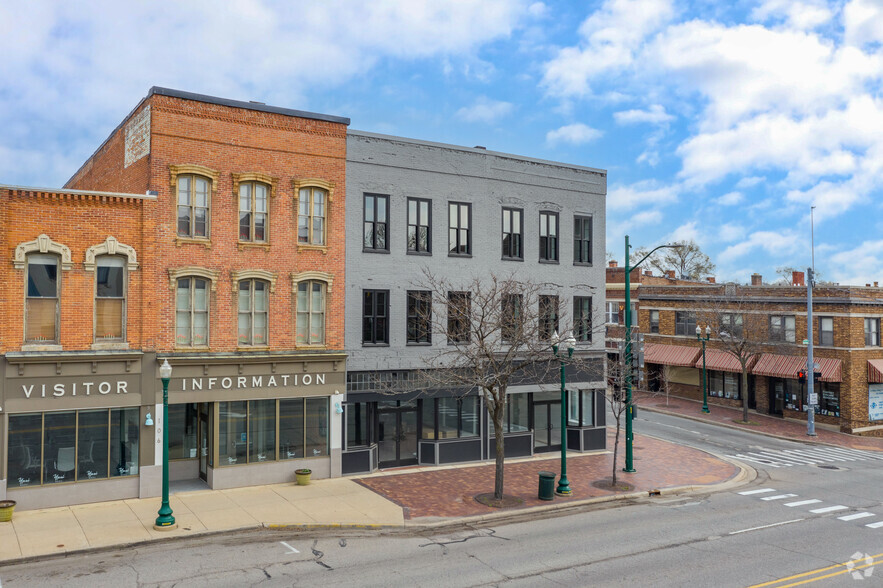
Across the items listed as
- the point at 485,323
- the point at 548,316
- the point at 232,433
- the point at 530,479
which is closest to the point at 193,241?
the point at 232,433

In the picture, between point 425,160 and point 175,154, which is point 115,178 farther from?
point 425,160

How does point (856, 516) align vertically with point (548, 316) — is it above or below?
below

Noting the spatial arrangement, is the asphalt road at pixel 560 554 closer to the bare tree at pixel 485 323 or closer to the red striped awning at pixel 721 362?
the bare tree at pixel 485 323

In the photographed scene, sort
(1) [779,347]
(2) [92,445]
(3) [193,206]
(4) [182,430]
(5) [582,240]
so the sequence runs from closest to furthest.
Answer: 1. (2) [92,445]
2. (3) [193,206]
3. (4) [182,430]
4. (5) [582,240]
5. (1) [779,347]

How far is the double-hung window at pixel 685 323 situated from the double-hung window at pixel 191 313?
1419 inches

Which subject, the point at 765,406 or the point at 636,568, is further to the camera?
the point at 765,406

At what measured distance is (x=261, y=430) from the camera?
2198cm

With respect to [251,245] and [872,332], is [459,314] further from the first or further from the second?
[872,332]

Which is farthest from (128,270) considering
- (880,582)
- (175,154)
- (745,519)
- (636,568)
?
(880,582)

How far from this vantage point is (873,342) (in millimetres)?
38969

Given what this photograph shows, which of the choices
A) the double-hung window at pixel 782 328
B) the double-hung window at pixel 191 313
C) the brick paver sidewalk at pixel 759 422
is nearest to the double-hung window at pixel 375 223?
the double-hung window at pixel 191 313

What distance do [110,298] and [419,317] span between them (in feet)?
33.4

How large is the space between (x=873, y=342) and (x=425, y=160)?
29.9 meters

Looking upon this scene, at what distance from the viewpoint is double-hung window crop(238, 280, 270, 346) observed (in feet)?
71.9
